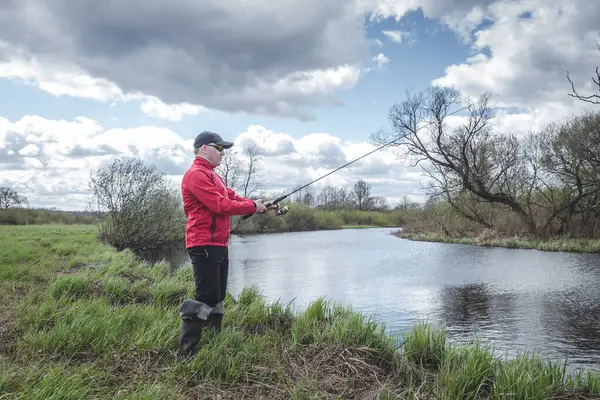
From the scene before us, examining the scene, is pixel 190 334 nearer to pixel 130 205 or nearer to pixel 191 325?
pixel 191 325

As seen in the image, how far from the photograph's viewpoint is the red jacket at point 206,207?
423 centimetres

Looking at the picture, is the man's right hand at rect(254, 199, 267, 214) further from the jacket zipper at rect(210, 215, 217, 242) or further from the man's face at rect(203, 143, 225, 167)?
the man's face at rect(203, 143, 225, 167)

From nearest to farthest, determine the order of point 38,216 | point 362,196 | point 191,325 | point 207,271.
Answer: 1. point 191,325
2. point 207,271
3. point 38,216
4. point 362,196

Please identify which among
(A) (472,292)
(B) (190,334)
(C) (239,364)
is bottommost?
(A) (472,292)

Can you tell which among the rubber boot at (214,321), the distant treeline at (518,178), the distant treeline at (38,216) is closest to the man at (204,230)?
the rubber boot at (214,321)

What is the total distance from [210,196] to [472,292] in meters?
9.20

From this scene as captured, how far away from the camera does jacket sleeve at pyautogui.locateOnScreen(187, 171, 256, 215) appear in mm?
4211

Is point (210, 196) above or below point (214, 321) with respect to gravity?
above

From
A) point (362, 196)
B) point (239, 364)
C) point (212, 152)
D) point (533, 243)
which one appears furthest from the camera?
point (362, 196)

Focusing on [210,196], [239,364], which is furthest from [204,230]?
[239,364]

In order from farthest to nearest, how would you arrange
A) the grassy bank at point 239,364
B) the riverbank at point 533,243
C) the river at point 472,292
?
the riverbank at point 533,243 < the river at point 472,292 < the grassy bank at point 239,364

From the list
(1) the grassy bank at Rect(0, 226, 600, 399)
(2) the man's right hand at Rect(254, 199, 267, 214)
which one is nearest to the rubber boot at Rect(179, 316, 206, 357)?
(1) the grassy bank at Rect(0, 226, 600, 399)

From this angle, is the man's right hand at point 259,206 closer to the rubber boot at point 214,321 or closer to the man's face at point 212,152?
the man's face at point 212,152

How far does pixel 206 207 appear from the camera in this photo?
4332mm
